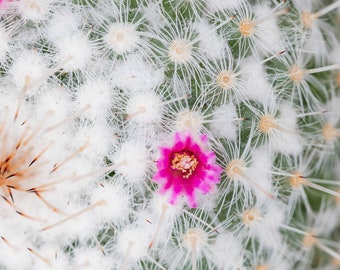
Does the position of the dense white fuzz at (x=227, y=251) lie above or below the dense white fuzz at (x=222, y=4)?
below

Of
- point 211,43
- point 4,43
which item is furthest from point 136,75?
point 4,43

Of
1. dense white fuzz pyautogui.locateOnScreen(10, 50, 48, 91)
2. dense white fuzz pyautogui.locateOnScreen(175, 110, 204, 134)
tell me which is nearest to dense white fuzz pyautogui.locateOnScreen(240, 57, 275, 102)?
dense white fuzz pyautogui.locateOnScreen(175, 110, 204, 134)

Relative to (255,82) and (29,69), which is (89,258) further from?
(255,82)

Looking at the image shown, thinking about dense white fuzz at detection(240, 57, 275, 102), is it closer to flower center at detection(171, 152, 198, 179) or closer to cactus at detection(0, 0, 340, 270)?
cactus at detection(0, 0, 340, 270)

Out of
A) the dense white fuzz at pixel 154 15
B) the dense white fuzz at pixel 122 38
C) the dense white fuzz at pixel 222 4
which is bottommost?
the dense white fuzz at pixel 122 38

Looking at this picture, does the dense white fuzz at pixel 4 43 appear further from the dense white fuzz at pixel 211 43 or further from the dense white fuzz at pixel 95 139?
the dense white fuzz at pixel 211 43

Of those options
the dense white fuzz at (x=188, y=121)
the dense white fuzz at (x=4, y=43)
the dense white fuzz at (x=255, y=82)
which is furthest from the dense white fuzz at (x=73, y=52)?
the dense white fuzz at (x=255, y=82)

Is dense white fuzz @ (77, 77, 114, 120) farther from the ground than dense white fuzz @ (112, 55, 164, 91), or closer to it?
closer to it
